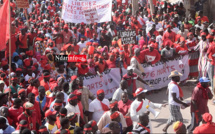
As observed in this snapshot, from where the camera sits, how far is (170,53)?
41.7 ft

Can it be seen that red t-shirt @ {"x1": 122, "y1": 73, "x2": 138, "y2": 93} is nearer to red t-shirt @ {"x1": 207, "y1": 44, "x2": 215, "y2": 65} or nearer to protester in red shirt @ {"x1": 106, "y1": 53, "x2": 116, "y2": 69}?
protester in red shirt @ {"x1": 106, "y1": 53, "x2": 116, "y2": 69}

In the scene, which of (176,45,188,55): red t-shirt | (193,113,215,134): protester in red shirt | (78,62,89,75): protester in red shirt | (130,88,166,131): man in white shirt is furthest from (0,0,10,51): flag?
(176,45,188,55): red t-shirt

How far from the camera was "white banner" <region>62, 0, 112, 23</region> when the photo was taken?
12.1 metres

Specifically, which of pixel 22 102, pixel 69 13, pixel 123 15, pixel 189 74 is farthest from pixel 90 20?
pixel 123 15

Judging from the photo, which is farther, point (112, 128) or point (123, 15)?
point (123, 15)

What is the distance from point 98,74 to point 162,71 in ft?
7.81

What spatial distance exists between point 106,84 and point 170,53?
2.47m

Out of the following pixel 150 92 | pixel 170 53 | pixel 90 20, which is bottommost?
pixel 150 92

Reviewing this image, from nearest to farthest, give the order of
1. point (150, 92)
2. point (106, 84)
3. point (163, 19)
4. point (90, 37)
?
point (106, 84) → point (150, 92) → point (90, 37) → point (163, 19)

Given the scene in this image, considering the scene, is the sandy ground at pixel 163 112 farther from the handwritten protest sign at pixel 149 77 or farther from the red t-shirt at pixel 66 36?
the red t-shirt at pixel 66 36

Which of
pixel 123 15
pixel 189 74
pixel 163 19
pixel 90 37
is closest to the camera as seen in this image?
pixel 189 74

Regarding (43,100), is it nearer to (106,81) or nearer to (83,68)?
(83,68)

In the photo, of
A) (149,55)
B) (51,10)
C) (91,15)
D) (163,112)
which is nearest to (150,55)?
(149,55)

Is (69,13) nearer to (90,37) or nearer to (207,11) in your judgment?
(90,37)
